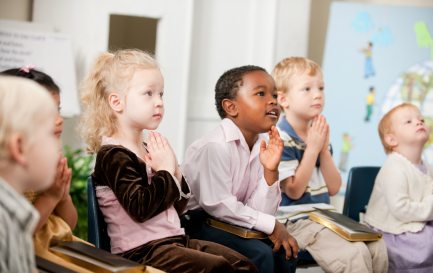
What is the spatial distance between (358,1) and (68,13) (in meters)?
2.15

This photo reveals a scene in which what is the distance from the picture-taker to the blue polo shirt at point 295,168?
299 centimetres

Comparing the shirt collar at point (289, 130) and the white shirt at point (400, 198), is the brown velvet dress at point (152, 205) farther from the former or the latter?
the white shirt at point (400, 198)

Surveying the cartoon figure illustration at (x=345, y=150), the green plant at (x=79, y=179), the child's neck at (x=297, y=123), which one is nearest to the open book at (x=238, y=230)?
the child's neck at (x=297, y=123)

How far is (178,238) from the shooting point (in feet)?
7.53

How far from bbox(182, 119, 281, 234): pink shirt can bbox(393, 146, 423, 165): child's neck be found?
2.78 feet

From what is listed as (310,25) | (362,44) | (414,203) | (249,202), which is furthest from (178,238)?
(310,25)

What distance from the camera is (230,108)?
107 inches

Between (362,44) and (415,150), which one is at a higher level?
(362,44)

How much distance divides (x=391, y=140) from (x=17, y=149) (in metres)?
2.27

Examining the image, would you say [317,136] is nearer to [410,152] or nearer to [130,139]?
[410,152]

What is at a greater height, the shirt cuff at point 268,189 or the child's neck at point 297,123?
the child's neck at point 297,123

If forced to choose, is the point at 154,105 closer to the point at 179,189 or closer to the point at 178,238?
the point at 179,189

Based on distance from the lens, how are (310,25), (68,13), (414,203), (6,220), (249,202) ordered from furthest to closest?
1. (310,25)
2. (68,13)
3. (414,203)
4. (249,202)
5. (6,220)

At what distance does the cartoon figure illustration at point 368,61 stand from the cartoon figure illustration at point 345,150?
43 centimetres
